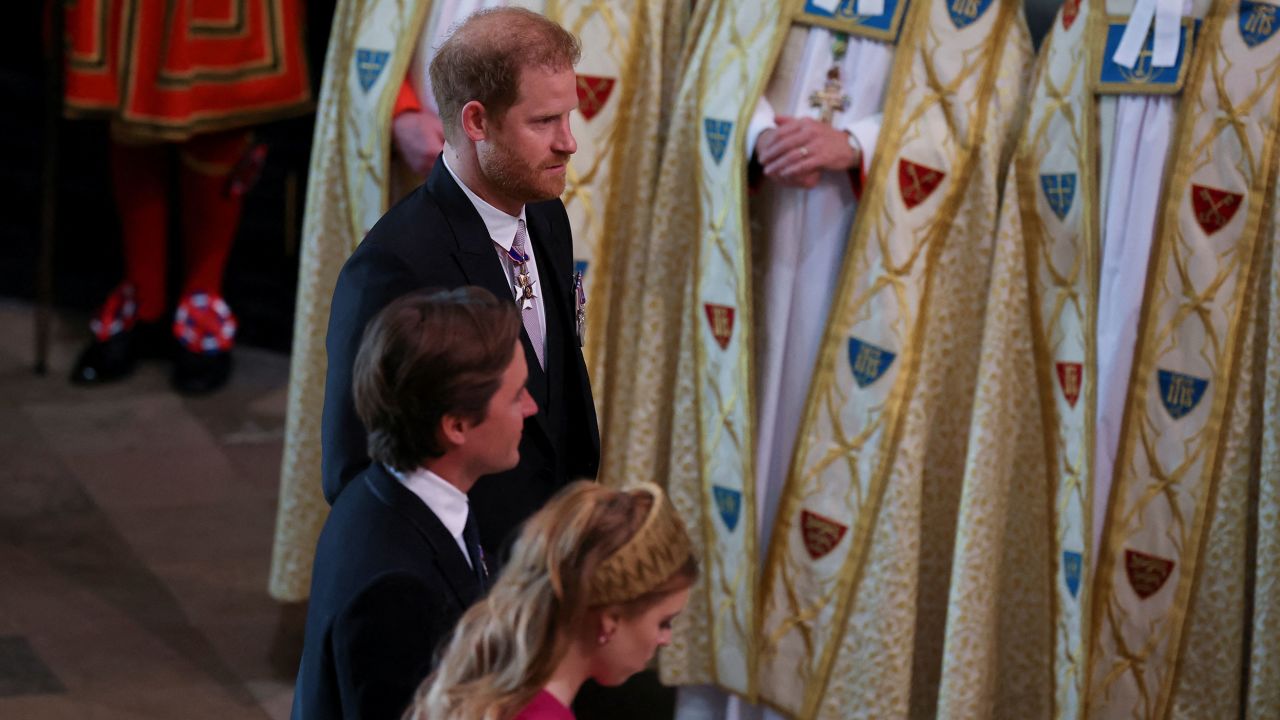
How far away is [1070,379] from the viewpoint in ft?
11.2

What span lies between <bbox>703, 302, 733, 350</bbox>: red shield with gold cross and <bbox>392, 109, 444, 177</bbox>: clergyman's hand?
666 mm

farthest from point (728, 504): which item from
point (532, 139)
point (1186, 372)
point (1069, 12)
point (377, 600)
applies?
point (377, 600)

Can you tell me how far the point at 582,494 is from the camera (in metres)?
1.67

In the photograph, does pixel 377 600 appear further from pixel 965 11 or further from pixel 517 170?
pixel 965 11

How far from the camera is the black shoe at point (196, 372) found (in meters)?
5.81

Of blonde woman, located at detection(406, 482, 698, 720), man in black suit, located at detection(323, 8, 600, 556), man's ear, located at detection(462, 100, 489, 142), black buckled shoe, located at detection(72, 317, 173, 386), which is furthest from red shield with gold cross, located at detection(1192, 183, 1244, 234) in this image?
black buckled shoe, located at detection(72, 317, 173, 386)

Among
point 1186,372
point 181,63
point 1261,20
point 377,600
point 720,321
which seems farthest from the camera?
point 181,63

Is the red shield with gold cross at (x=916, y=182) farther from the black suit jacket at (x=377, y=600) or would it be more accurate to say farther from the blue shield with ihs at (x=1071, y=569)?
the black suit jacket at (x=377, y=600)

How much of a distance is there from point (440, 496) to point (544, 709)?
13.2 inches

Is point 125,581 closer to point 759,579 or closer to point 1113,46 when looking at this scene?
point 759,579

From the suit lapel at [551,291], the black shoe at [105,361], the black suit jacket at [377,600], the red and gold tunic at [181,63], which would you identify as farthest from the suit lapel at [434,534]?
the black shoe at [105,361]

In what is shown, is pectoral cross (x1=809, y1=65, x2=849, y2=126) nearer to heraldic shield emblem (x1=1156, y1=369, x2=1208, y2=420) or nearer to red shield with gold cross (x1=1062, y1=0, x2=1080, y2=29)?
red shield with gold cross (x1=1062, y1=0, x2=1080, y2=29)

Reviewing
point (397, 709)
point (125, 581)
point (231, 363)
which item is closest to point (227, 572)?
point (125, 581)

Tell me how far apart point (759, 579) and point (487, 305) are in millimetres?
1842
